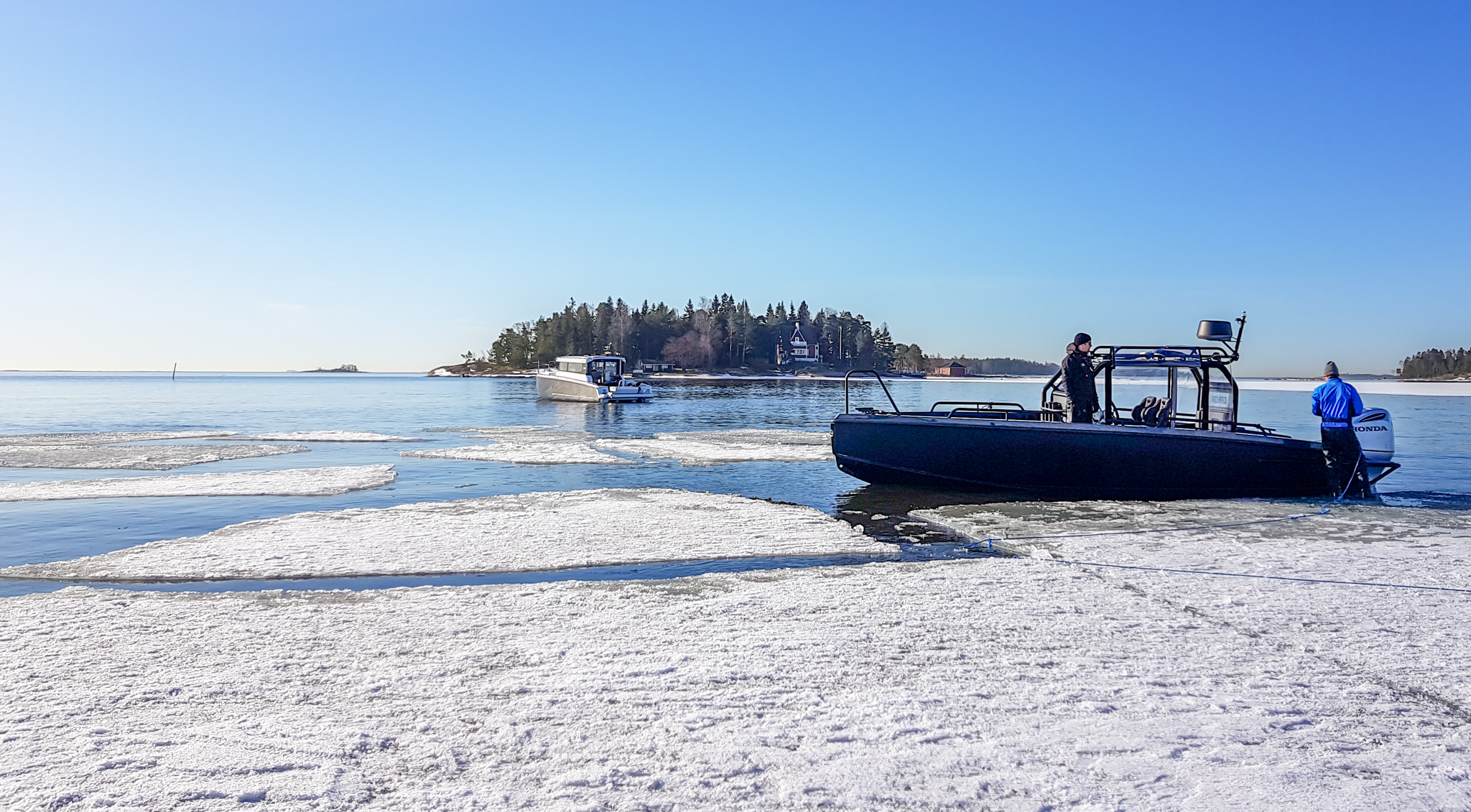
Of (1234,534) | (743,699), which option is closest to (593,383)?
(1234,534)

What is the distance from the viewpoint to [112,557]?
8219 millimetres

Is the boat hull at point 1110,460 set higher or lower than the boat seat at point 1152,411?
lower

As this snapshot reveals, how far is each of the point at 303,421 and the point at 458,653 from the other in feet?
111

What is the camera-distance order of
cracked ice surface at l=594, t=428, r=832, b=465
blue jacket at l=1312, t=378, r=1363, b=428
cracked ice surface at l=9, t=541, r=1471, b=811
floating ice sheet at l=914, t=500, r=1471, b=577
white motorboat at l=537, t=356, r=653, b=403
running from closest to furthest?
1. cracked ice surface at l=9, t=541, r=1471, b=811
2. floating ice sheet at l=914, t=500, r=1471, b=577
3. blue jacket at l=1312, t=378, r=1363, b=428
4. cracked ice surface at l=594, t=428, r=832, b=465
5. white motorboat at l=537, t=356, r=653, b=403

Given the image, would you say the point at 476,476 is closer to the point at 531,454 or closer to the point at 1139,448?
the point at 531,454

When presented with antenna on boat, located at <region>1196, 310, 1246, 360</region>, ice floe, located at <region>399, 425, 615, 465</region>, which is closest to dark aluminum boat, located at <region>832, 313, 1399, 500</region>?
antenna on boat, located at <region>1196, 310, 1246, 360</region>

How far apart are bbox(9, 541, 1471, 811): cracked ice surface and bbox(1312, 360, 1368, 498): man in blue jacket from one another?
582 centimetres

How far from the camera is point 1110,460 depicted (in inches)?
456

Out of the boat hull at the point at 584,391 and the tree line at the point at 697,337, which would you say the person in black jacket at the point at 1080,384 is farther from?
the tree line at the point at 697,337

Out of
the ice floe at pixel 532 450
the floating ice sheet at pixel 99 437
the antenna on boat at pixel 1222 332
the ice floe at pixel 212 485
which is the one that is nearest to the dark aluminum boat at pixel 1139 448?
the antenna on boat at pixel 1222 332

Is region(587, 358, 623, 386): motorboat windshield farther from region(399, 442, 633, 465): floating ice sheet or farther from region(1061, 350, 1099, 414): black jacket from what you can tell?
region(1061, 350, 1099, 414): black jacket

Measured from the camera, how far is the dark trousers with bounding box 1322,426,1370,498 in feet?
37.9

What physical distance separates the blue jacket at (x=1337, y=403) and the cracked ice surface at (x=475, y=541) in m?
6.93

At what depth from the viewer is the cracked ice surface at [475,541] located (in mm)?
7793
